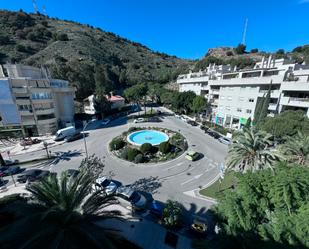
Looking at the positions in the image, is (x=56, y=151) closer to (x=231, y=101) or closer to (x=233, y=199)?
(x=233, y=199)

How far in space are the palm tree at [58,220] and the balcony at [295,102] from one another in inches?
1562

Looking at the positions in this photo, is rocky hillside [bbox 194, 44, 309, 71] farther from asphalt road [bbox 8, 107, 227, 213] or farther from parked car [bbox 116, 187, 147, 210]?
parked car [bbox 116, 187, 147, 210]

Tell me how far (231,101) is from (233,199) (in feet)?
136

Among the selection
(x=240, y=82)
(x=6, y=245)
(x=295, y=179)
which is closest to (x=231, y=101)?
(x=240, y=82)

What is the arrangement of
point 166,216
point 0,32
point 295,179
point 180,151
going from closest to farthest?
point 295,179
point 166,216
point 180,151
point 0,32

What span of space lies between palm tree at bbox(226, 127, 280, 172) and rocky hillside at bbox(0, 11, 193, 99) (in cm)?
6019

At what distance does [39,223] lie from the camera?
26.8ft

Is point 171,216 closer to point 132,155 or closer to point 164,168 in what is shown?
point 164,168

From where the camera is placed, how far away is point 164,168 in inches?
1029

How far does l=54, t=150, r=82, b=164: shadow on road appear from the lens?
1148 inches

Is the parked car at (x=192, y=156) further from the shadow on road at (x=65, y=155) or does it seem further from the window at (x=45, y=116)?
the window at (x=45, y=116)

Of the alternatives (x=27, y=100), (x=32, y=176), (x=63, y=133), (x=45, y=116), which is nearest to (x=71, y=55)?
(x=27, y=100)

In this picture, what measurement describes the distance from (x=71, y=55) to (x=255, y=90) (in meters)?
91.4

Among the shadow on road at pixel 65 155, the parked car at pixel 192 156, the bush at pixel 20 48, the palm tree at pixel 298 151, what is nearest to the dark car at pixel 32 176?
the shadow on road at pixel 65 155
